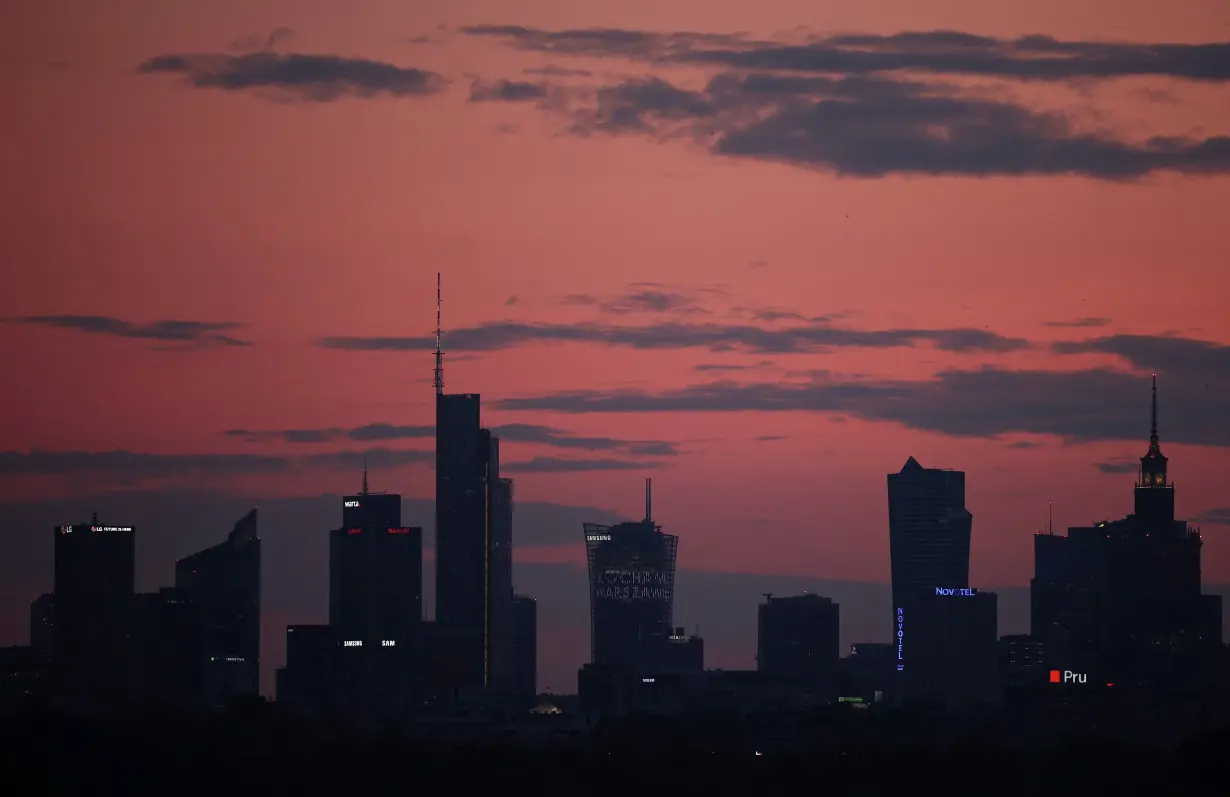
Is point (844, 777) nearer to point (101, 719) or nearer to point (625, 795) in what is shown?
point (625, 795)

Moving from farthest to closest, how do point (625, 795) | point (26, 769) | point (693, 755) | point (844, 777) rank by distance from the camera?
point (693, 755), point (844, 777), point (625, 795), point (26, 769)

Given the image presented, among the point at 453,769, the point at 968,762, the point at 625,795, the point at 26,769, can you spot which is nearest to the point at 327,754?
the point at 453,769

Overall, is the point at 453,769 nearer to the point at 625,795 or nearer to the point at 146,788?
the point at 625,795

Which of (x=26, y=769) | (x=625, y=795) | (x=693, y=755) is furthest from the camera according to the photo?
(x=693, y=755)

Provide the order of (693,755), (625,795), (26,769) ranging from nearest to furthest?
(26,769), (625,795), (693,755)

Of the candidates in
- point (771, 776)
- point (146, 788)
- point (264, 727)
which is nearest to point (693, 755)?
point (771, 776)

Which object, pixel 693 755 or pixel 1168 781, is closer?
pixel 1168 781
